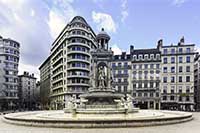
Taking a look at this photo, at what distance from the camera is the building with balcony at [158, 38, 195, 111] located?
8044 centimetres

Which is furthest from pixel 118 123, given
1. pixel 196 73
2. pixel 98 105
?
pixel 196 73

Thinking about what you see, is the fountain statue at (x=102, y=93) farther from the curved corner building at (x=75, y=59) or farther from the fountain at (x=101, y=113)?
the curved corner building at (x=75, y=59)

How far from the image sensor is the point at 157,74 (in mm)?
83938

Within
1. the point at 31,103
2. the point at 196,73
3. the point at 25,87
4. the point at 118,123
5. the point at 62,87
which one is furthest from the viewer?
the point at 25,87

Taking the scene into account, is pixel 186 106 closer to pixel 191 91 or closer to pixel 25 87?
pixel 191 91

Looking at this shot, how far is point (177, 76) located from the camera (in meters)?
82.4

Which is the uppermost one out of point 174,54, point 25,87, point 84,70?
point 174,54

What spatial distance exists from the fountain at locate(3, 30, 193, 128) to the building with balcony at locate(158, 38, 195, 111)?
4725 cm

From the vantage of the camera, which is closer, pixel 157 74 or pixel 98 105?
pixel 98 105

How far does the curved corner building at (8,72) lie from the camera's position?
9050 centimetres

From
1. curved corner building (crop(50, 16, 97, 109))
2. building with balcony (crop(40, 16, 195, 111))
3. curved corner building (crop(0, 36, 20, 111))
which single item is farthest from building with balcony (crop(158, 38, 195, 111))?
curved corner building (crop(0, 36, 20, 111))

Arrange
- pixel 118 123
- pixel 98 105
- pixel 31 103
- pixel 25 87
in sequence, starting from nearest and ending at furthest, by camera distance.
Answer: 1. pixel 118 123
2. pixel 98 105
3. pixel 31 103
4. pixel 25 87

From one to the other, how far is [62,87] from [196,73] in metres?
58.6

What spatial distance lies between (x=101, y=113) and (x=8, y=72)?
76.9 metres
